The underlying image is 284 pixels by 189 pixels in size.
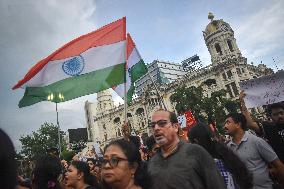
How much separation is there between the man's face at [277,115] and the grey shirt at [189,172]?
7.92ft

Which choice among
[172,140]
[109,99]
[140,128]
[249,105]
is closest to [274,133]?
[249,105]

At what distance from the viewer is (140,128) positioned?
61312mm

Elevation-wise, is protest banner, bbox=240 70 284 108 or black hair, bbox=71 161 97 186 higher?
protest banner, bbox=240 70 284 108

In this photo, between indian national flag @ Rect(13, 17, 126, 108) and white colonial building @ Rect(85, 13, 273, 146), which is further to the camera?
white colonial building @ Rect(85, 13, 273, 146)

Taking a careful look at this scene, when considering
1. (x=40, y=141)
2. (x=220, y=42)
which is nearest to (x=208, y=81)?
(x=220, y=42)

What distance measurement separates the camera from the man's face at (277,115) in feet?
16.4

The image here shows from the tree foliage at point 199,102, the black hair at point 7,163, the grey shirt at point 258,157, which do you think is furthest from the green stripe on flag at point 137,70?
the tree foliage at point 199,102

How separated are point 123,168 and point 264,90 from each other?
4277 mm

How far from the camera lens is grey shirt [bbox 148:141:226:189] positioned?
3019 millimetres

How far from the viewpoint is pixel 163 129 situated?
3.54m

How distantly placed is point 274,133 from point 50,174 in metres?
3.53

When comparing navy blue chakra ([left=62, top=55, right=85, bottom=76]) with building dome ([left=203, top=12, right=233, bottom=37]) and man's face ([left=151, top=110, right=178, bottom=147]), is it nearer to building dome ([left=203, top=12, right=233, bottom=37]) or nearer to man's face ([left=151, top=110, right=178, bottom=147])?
man's face ([left=151, top=110, right=178, bottom=147])

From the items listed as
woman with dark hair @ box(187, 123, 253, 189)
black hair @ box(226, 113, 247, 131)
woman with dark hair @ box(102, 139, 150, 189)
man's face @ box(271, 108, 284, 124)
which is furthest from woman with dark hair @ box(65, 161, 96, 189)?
man's face @ box(271, 108, 284, 124)

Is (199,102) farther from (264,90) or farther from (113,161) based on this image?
(113,161)
